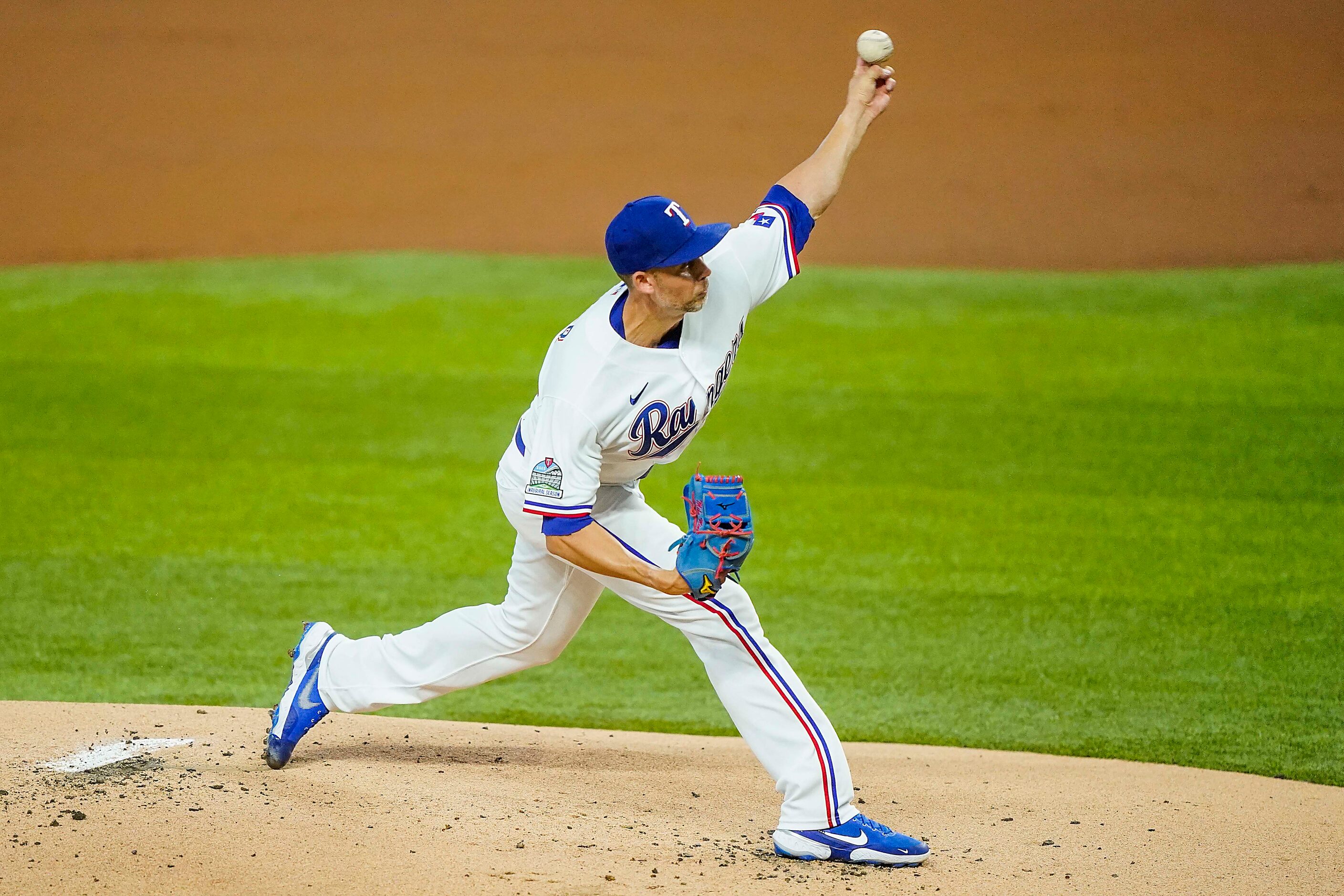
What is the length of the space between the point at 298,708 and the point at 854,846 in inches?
63.6

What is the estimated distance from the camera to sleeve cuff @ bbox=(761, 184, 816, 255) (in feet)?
12.5

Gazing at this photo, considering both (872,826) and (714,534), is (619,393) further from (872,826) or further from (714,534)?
(872,826)

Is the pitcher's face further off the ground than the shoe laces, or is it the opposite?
the pitcher's face

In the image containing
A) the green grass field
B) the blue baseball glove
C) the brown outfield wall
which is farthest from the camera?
the brown outfield wall

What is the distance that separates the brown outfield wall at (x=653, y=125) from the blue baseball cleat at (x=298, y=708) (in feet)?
35.5

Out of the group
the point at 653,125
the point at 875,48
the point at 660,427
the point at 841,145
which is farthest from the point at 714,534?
the point at 653,125

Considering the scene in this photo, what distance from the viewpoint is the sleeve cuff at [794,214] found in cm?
382

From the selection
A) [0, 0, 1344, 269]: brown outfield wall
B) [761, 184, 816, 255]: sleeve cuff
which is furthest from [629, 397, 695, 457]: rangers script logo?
[0, 0, 1344, 269]: brown outfield wall

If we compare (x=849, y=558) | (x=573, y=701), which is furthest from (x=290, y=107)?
(x=573, y=701)

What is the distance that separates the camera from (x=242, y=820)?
3441 mm

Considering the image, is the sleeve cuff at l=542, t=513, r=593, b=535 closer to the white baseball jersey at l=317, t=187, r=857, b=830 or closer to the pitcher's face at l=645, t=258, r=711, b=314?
the white baseball jersey at l=317, t=187, r=857, b=830

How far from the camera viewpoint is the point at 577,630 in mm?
3795

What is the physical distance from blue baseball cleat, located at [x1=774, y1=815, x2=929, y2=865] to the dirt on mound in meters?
0.03

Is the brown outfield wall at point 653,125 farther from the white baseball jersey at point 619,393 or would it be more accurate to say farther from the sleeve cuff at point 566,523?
the sleeve cuff at point 566,523
